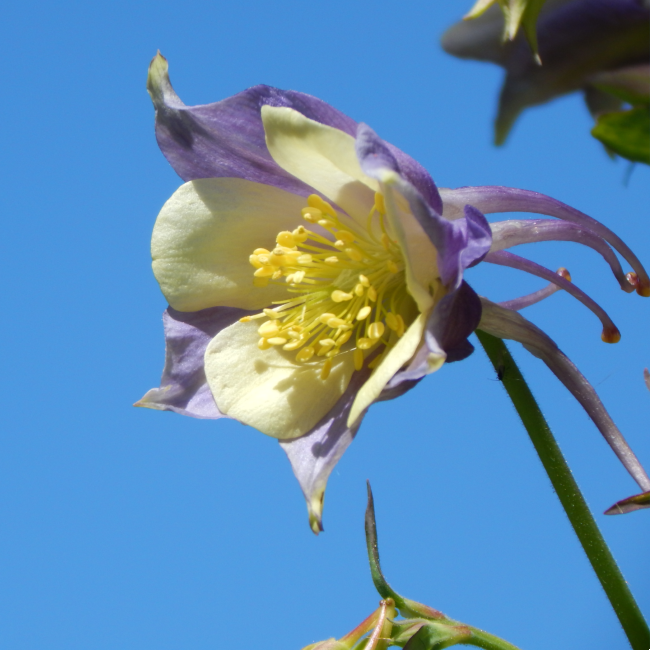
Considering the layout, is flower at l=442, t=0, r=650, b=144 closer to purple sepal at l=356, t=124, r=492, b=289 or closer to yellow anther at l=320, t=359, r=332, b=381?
purple sepal at l=356, t=124, r=492, b=289

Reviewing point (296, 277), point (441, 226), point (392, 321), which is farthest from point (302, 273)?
point (441, 226)

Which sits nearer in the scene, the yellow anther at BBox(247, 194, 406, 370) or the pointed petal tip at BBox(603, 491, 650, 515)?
the pointed petal tip at BBox(603, 491, 650, 515)

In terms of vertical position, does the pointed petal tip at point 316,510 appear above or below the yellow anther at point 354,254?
below

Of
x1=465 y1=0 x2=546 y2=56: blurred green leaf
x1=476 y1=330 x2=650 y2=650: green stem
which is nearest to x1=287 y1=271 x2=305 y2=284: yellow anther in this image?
x1=476 y1=330 x2=650 y2=650: green stem

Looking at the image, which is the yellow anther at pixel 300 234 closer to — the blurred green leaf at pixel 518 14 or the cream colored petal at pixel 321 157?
the cream colored petal at pixel 321 157

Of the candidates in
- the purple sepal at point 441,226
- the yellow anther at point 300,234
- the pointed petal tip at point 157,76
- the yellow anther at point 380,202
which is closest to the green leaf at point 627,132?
the purple sepal at point 441,226

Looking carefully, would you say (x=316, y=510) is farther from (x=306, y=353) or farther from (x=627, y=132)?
(x=627, y=132)

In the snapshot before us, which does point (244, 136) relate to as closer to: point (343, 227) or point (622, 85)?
point (343, 227)
